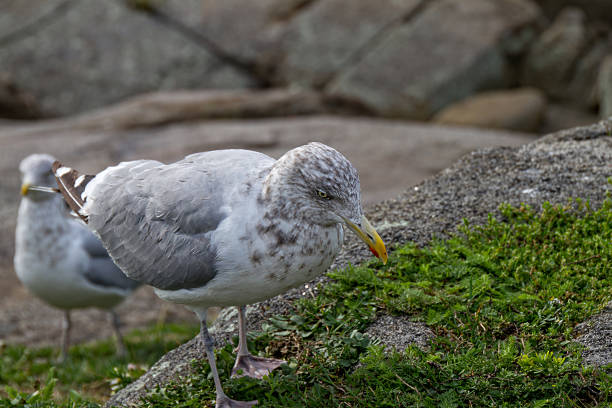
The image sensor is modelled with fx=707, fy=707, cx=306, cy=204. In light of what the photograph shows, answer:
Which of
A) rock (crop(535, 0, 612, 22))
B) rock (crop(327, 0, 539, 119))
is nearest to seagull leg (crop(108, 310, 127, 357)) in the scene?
rock (crop(327, 0, 539, 119))

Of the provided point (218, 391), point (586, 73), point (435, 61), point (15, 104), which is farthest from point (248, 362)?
point (15, 104)

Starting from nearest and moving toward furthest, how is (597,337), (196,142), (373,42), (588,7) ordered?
1. (597,337)
2. (196,142)
3. (373,42)
4. (588,7)

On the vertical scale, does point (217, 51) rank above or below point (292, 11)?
below

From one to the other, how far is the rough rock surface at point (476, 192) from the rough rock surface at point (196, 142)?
4.17m

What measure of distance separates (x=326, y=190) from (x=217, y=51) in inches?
477

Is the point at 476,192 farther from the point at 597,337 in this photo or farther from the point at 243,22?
the point at 243,22

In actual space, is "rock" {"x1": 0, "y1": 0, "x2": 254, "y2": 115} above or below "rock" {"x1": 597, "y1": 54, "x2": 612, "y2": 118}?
above

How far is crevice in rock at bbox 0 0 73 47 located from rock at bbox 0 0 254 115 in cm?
2

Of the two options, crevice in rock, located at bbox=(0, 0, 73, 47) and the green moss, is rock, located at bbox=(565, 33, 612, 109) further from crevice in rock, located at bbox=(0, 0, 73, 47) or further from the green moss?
the green moss

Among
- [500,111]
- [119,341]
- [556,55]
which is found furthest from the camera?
[556,55]

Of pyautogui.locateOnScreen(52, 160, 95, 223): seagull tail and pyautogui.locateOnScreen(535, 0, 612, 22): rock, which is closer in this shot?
pyautogui.locateOnScreen(52, 160, 95, 223): seagull tail

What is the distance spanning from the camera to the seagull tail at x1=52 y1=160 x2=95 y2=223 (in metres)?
4.14

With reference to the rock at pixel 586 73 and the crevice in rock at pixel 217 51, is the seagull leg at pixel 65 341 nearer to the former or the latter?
the crevice in rock at pixel 217 51

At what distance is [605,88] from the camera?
12.3m
